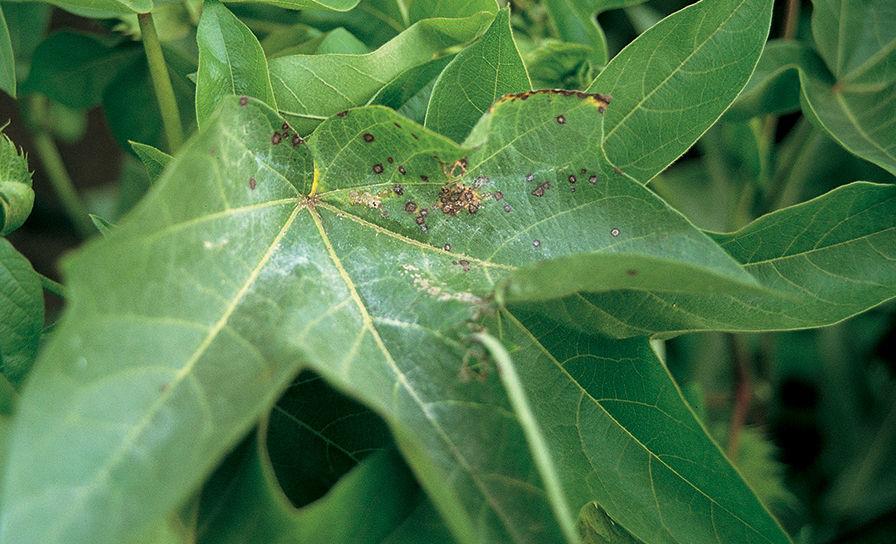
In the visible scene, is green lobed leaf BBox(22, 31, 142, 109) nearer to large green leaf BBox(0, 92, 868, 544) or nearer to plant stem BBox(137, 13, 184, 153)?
plant stem BBox(137, 13, 184, 153)

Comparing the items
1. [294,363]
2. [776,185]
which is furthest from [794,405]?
[294,363]

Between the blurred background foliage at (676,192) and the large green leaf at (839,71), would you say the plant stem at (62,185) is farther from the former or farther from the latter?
the large green leaf at (839,71)

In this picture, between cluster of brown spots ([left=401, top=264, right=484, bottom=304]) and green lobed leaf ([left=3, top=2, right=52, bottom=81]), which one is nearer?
cluster of brown spots ([left=401, top=264, right=484, bottom=304])

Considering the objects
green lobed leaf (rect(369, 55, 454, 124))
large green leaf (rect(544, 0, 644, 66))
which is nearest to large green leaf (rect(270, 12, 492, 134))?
green lobed leaf (rect(369, 55, 454, 124))

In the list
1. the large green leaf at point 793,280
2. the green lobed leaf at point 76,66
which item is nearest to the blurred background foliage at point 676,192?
the green lobed leaf at point 76,66

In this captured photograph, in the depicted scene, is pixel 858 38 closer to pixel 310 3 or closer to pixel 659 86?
Result: pixel 659 86

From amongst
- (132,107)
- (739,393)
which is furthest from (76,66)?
(739,393)

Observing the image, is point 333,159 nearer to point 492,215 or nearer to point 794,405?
point 492,215
